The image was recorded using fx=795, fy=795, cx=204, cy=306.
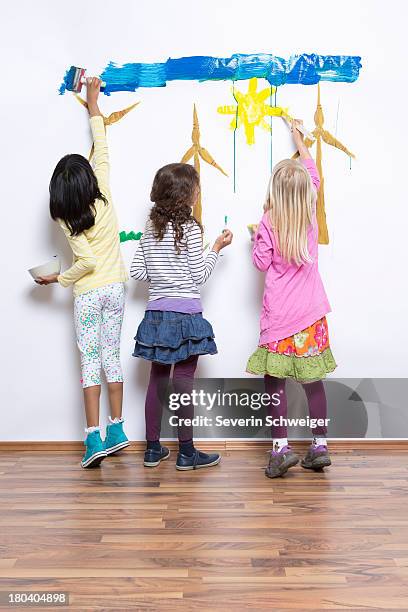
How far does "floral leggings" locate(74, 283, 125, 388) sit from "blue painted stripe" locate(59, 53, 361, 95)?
2.22ft

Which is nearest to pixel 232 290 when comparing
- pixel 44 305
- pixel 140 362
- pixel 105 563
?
pixel 140 362

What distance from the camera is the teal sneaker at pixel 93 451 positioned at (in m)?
2.41

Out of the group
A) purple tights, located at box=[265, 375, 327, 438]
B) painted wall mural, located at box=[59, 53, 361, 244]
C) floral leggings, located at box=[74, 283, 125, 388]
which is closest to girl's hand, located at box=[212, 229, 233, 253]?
painted wall mural, located at box=[59, 53, 361, 244]

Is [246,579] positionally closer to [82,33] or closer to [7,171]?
[7,171]

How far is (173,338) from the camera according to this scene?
7.82 ft

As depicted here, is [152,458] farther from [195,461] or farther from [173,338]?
[173,338]

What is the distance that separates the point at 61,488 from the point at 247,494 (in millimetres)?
517

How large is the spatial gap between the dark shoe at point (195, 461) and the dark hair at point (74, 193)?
758mm

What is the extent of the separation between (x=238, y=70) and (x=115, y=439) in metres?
1.25

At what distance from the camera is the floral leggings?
2480 mm

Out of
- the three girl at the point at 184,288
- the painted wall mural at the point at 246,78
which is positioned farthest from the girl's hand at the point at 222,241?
the painted wall mural at the point at 246,78

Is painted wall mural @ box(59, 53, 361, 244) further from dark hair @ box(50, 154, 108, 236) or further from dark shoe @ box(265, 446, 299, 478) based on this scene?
dark shoe @ box(265, 446, 299, 478)

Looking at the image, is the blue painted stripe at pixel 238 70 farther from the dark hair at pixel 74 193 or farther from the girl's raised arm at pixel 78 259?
the girl's raised arm at pixel 78 259

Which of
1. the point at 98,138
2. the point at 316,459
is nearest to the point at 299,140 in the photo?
the point at 98,138
